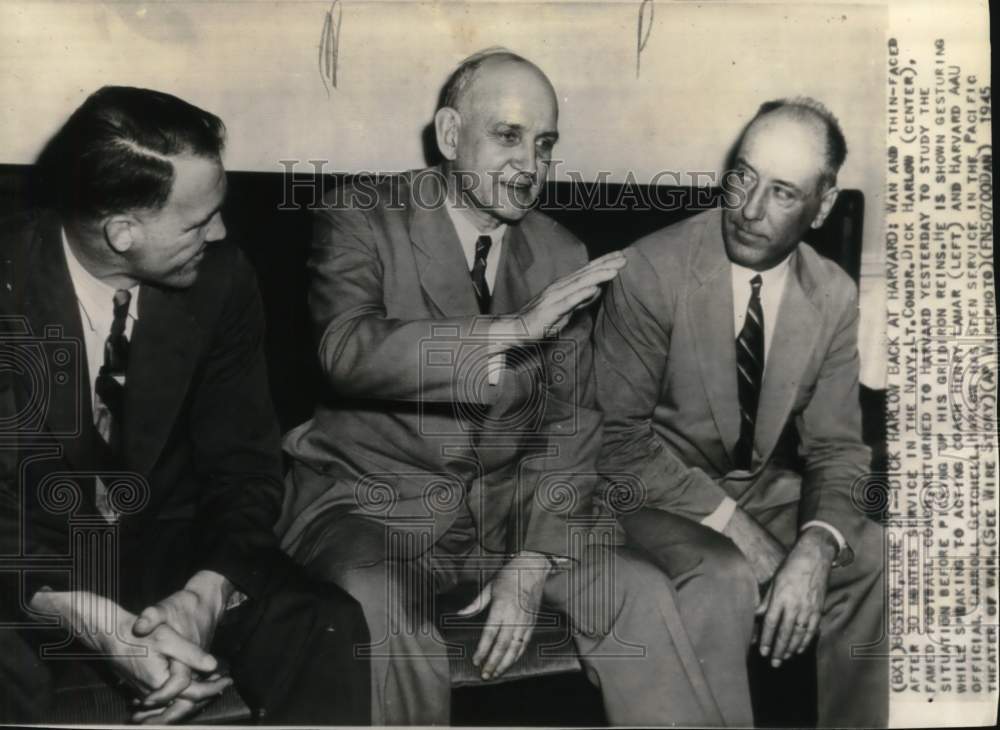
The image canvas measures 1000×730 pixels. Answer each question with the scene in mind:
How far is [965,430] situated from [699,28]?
4.22 ft

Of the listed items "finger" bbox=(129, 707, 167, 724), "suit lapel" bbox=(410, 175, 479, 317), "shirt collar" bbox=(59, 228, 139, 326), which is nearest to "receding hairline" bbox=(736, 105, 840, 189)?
"suit lapel" bbox=(410, 175, 479, 317)

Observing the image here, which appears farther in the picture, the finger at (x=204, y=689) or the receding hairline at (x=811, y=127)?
the receding hairline at (x=811, y=127)

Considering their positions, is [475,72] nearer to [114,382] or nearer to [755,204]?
[755,204]

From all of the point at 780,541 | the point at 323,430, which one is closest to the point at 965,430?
the point at 780,541

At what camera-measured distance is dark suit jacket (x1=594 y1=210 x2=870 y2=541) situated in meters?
2.91

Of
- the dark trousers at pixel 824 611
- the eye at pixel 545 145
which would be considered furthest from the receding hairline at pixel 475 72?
the dark trousers at pixel 824 611

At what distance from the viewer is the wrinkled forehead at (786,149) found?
2.93 meters

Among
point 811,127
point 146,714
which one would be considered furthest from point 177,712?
point 811,127

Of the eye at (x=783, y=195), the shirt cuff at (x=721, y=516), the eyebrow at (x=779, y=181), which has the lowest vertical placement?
the shirt cuff at (x=721, y=516)

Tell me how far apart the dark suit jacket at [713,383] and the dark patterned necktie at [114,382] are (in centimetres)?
121

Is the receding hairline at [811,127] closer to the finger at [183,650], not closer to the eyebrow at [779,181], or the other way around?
the eyebrow at [779,181]

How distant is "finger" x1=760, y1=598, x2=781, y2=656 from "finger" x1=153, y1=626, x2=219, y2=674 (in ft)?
4.54

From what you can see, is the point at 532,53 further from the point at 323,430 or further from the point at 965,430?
the point at 965,430

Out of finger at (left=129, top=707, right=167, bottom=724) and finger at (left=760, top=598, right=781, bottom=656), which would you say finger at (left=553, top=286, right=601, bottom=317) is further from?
finger at (left=129, top=707, right=167, bottom=724)
